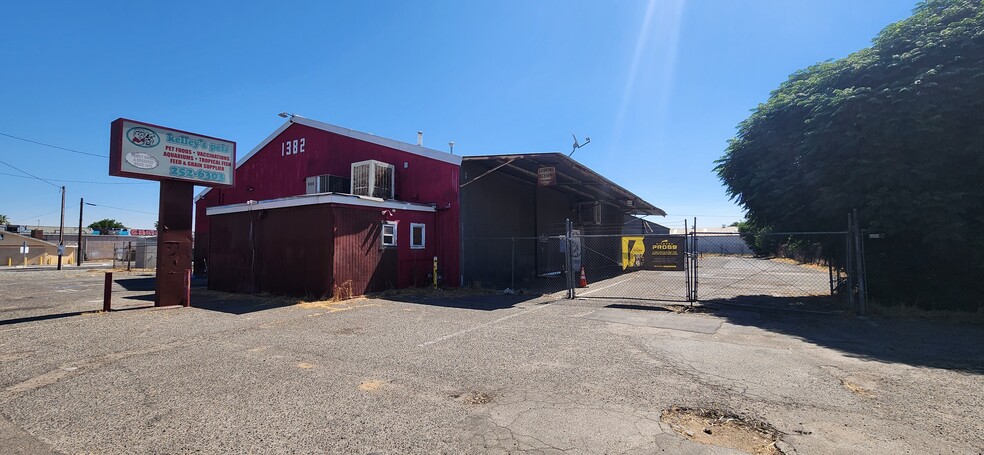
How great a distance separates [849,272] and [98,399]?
13136 millimetres

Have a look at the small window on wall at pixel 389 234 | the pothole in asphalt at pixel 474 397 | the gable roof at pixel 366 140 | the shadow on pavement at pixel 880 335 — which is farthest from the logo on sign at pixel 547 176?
the pothole in asphalt at pixel 474 397

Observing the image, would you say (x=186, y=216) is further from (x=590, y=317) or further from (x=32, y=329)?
(x=590, y=317)

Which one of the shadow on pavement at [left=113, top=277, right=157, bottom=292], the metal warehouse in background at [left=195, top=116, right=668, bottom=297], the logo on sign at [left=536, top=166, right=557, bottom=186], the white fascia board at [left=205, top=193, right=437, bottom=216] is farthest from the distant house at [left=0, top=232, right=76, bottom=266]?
the logo on sign at [left=536, top=166, right=557, bottom=186]

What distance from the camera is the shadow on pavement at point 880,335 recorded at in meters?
6.33

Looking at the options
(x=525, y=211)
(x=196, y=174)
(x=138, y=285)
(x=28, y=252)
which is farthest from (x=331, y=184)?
(x=28, y=252)

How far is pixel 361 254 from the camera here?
44.2 ft

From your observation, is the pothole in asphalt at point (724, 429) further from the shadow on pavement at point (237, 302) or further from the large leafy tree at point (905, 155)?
the shadow on pavement at point (237, 302)

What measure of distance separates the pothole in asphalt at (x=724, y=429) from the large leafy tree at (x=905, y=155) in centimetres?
812

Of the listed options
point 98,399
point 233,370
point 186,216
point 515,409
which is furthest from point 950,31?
point 186,216

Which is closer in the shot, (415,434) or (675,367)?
(415,434)

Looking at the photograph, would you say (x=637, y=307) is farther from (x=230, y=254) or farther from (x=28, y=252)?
(x=28, y=252)

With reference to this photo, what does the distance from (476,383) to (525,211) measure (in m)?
15.8

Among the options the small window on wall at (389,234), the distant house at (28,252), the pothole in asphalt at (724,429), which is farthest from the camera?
the distant house at (28,252)

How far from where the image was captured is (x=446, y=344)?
7.23 meters
